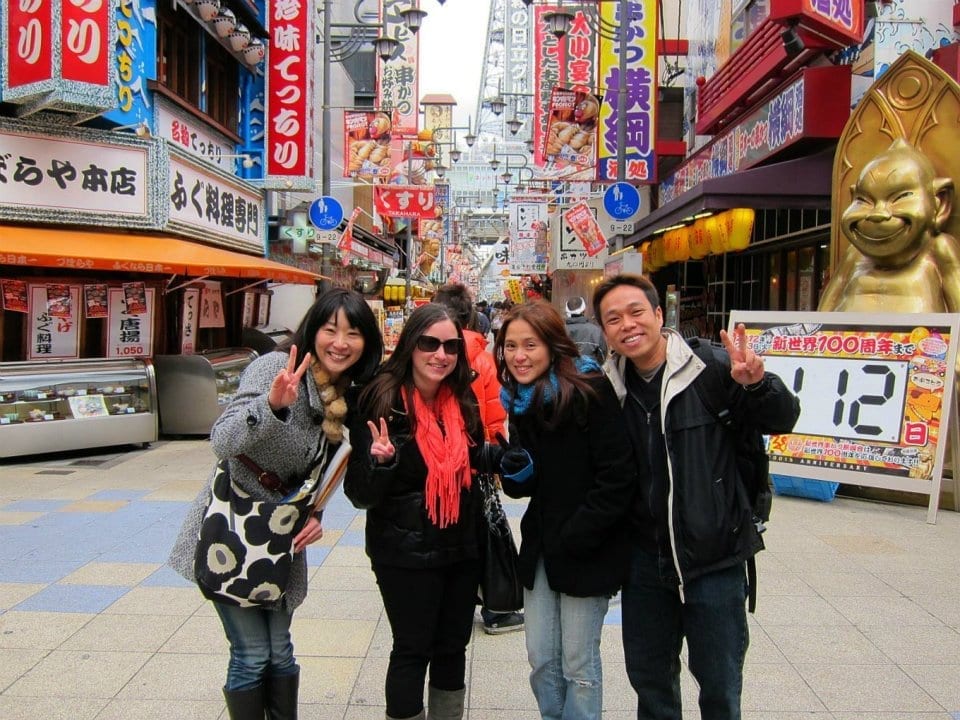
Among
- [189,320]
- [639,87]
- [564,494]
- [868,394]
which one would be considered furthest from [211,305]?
[564,494]

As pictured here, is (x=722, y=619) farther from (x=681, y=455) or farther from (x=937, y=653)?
(x=937, y=653)

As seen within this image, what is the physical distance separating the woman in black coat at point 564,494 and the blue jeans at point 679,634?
0.10m

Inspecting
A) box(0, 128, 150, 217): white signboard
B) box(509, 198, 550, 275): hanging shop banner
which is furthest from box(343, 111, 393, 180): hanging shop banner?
box(509, 198, 550, 275): hanging shop banner

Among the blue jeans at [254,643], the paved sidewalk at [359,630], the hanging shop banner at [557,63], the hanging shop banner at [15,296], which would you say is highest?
the hanging shop banner at [557,63]

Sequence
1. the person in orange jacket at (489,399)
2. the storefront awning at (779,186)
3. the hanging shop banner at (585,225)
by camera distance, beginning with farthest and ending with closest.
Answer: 1. the hanging shop banner at (585,225)
2. the storefront awning at (779,186)
3. the person in orange jacket at (489,399)

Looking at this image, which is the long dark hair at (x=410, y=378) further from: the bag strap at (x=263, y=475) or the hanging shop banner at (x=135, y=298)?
the hanging shop banner at (x=135, y=298)

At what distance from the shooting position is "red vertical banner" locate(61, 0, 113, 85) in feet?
25.5

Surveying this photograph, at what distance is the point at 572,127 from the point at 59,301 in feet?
31.5

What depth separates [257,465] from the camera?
2.46m

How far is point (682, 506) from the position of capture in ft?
7.63

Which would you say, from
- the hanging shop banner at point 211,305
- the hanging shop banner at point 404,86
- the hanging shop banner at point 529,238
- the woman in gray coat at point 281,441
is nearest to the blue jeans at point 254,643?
the woman in gray coat at point 281,441

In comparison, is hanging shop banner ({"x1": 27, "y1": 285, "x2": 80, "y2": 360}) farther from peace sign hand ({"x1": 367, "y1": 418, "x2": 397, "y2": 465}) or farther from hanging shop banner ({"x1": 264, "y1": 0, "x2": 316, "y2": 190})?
peace sign hand ({"x1": 367, "y1": 418, "x2": 397, "y2": 465})

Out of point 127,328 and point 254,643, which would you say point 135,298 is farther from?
point 254,643

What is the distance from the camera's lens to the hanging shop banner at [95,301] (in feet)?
30.7
